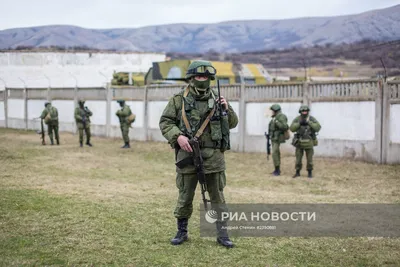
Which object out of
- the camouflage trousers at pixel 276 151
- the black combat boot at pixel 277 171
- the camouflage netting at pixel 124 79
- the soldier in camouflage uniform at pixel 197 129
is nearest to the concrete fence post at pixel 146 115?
the camouflage netting at pixel 124 79

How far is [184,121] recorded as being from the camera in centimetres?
623

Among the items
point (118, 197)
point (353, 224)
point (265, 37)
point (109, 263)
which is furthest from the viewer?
point (265, 37)

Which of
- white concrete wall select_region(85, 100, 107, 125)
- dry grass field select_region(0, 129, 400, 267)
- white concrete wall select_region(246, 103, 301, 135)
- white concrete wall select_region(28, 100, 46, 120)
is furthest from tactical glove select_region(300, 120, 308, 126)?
white concrete wall select_region(28, 100, 46, 120)

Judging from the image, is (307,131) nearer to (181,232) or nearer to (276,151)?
(276,151)

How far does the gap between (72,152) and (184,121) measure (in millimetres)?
12620

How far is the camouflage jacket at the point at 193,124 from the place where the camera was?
20.4 feet

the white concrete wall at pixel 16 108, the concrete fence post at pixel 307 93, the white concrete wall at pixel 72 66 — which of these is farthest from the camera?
the white concrete wall at pixel 72 66

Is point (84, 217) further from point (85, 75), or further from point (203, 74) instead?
point (85, 75)

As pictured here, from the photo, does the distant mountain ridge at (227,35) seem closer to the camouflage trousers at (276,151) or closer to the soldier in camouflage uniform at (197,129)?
the camouflage trousers at (276,151)

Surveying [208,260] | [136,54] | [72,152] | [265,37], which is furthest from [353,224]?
[265,37]

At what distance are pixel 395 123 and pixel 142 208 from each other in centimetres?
853

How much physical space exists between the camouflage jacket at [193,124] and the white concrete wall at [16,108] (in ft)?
88.0

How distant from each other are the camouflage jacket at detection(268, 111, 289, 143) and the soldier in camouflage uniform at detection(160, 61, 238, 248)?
683 cm

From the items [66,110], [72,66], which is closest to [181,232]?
[66,110]
